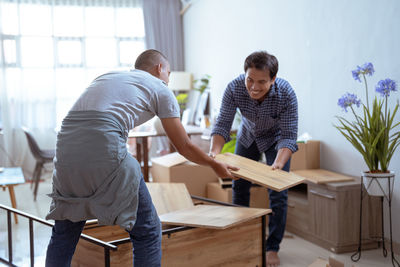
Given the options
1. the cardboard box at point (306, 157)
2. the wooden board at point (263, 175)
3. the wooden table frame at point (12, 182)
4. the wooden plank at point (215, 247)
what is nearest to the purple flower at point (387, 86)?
the wooden board at point (263, 175)

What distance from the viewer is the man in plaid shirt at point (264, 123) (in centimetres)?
243

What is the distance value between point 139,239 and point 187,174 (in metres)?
2.21

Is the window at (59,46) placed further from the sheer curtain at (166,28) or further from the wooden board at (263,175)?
the wooden board at (263,175)

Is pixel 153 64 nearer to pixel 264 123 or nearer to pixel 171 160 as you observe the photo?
pixel 264 123

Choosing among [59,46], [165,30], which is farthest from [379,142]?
[59,46]

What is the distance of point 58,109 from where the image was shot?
7.05m

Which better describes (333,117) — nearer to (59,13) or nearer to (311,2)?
(311,2)

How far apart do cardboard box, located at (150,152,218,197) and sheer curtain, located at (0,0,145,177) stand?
3.51 meters

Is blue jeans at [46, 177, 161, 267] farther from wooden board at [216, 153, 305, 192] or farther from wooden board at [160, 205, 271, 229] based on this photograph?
wooden board at [216, 153, 305, 192]

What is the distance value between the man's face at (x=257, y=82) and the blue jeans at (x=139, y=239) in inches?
39.1

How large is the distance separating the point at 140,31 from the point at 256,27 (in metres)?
3.14

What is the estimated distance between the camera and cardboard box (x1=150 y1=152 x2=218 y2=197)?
385 cm

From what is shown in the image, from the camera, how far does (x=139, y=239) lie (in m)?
1.69

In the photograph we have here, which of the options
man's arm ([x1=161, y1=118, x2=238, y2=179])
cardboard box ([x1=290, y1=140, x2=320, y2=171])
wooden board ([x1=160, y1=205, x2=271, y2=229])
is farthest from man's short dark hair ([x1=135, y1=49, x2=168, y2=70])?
cardboard box ([x1=290, y1=140, x2=320, y2=171])
